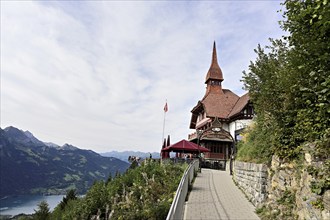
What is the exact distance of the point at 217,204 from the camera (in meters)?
10.6

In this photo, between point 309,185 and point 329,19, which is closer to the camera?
point 329,19

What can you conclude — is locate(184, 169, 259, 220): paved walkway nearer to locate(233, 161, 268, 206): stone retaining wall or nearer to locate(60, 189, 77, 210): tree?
locate(233, 161, 268, 206): stone retaining wall

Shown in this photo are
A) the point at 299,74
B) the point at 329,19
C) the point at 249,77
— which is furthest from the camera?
the point at 249,77

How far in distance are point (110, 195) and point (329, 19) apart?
16357 millimetres

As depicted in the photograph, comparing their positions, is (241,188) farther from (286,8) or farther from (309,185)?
(286,8)

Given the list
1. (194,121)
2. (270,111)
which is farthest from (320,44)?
(194,121)

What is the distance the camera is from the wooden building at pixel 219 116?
99.3 ft

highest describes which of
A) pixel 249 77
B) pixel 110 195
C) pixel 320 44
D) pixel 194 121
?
pixel 194 121

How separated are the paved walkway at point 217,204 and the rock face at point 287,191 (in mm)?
553

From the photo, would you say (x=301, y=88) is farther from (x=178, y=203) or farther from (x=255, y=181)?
(x=255, y=181)

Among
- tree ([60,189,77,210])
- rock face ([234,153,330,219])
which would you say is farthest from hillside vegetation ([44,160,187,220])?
tree ([60,189,77,210])

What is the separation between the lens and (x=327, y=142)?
541cm

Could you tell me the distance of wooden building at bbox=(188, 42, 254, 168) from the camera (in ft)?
99.3

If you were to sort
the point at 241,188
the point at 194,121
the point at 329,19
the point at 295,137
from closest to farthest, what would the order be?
the point at 329,19
the point at 295,137
the point at 241,188
the point at 194,121
